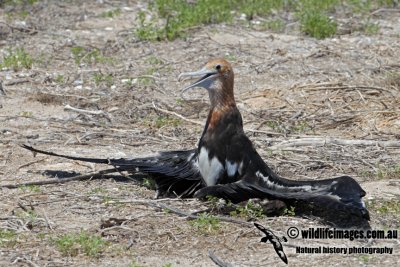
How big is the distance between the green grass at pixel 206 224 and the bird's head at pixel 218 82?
995mm

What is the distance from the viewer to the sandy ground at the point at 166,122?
5992 mm

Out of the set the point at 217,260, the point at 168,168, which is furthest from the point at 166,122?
the point at 217,260

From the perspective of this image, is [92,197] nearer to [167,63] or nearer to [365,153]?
[365,153]

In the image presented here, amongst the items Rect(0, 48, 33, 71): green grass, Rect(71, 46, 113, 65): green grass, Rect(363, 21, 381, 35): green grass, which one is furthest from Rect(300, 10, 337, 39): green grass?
Rect(0, 48, 33, 71): green grass

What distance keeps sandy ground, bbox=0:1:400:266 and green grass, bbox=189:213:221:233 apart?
33 millimetres

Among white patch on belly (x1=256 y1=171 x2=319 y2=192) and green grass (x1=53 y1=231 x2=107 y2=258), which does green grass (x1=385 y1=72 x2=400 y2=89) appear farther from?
green grass (x1=53 y1=231 x2=107 y2=258)

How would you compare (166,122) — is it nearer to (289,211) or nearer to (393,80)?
(393,80)

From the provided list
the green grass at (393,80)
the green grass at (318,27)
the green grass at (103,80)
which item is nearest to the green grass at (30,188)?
the green grass at (103,80)

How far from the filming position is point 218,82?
7012 millimetres

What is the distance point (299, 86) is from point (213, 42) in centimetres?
150

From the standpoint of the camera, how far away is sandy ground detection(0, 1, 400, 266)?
19.7ft

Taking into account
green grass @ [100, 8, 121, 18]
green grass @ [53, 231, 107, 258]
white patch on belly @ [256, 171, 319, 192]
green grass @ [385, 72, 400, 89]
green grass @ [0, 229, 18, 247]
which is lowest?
green grass @ [100, 8, 121, 18]

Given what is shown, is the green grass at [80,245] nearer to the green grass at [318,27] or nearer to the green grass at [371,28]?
the green grass at [318,27]

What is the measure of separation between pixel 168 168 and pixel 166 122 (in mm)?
1604
